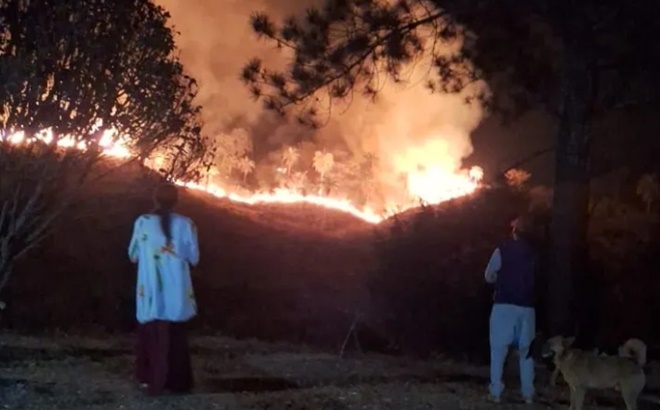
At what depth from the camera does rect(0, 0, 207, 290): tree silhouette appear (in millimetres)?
9039

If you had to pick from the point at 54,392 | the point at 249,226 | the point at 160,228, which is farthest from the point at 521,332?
the point at 249,226

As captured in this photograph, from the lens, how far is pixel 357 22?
12.0 m

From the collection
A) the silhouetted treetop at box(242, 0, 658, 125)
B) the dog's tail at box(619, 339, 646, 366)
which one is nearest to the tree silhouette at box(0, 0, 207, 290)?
the silhouetted treetop at box(242, 0, 658, 125)

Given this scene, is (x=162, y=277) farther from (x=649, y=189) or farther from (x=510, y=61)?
(x=649, y=189)

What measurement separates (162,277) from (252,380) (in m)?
1.80

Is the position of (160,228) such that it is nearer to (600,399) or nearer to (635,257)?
(600,399)

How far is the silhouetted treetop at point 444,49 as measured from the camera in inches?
445

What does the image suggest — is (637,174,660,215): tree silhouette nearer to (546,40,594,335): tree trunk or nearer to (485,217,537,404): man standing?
(546,40,594,335): tree trunk

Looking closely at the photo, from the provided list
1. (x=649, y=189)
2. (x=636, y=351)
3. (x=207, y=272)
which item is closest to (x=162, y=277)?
(x=636, y=351)

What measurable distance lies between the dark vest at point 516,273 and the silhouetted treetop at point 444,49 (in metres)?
3.28

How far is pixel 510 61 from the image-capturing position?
12086 mm

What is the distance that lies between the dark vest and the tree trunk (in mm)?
2778

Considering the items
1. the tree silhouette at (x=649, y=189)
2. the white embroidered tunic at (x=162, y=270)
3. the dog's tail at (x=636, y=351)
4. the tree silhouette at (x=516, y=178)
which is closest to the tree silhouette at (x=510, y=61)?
the tree silhouette at (x=516, y=178)

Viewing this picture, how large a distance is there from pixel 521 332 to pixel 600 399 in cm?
143
